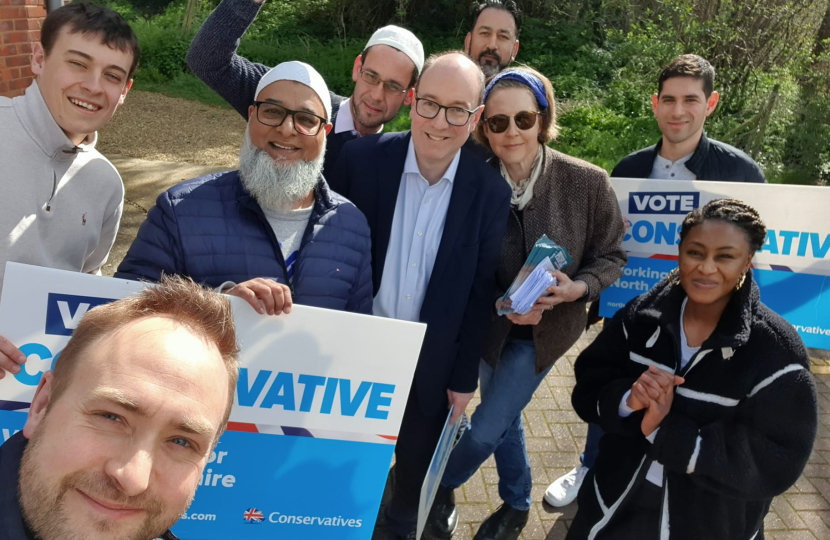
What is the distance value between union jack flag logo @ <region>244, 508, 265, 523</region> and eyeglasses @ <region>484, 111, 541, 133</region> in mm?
1941

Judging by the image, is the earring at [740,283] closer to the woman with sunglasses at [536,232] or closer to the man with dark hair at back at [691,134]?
the woman with sunglasses at [536,232]

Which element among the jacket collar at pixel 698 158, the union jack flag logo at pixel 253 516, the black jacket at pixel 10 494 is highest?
the jacket collar at pixel 698 158

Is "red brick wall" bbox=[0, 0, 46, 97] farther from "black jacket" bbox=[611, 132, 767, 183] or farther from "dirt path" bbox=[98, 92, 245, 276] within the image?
"black jacket" bbox=[611, 132, 767, 183]

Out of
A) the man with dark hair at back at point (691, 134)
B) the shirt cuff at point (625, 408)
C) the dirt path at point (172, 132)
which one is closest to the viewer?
the shirt cuff at point (625, 408)

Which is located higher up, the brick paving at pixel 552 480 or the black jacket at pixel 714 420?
the black jacket at pixel 714 420

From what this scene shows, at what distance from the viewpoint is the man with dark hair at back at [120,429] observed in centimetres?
144

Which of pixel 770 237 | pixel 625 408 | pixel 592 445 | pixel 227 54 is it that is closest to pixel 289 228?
pixel 227 54

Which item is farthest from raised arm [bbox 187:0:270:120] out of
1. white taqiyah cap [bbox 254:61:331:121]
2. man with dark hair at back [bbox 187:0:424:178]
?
white taqiyah cap [bbox 254:61:331:121]

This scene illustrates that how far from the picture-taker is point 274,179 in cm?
242

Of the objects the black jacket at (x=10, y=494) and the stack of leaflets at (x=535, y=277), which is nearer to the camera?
the black jacket at (x=10, y=494)

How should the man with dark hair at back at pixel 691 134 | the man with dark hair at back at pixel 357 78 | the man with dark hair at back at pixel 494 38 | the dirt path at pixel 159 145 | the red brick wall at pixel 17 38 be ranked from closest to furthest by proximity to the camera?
the man with dark hair at back at pixel 357 78, the man with dark hair at back at pixel 691 134, the man with dark hair at back at pixel 494 38, the red brick wall at pixel 17 38, the dirt path at pixel 159 145

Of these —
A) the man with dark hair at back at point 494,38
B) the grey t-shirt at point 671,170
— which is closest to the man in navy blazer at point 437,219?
the grey t-shirt at point 671,170

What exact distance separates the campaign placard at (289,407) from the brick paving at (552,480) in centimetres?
105

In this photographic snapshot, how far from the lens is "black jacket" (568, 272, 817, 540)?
7.25ft
